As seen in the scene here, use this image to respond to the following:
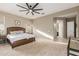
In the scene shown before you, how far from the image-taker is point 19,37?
2.35 meters

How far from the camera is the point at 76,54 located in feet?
7.04

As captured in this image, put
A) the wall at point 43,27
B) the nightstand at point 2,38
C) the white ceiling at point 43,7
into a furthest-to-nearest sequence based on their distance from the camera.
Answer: the wall at point 43,27
the nightstand at point 2,38
the white ceiling at point 43,7

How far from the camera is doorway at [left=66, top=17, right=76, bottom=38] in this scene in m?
2.20

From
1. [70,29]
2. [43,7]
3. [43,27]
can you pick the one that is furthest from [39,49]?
[43,7]

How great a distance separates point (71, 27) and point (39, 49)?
0.92 m

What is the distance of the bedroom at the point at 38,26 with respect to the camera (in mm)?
2188

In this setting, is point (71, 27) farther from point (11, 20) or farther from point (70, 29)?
point (11, 20)

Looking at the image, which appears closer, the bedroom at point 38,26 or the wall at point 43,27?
the bedroom at point 38,26

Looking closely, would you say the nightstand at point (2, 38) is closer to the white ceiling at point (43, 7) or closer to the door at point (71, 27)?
the white ceiling at point (43, 7)

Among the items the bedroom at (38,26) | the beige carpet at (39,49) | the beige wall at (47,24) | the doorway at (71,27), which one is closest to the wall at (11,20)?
the bedroom at (38,26)

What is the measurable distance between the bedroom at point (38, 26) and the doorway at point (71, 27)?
0.08m

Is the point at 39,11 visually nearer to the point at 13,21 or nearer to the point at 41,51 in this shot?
the point at 13,21

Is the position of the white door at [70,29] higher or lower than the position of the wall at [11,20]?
lower

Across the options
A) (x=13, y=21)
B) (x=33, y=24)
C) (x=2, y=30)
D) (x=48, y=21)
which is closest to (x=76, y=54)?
(x=48, y=21)
